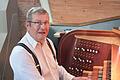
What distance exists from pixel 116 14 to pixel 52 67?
1.15 meters

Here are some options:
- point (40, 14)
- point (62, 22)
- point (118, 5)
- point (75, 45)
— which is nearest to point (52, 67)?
point (40, 14)

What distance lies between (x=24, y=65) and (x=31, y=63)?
0.05 m

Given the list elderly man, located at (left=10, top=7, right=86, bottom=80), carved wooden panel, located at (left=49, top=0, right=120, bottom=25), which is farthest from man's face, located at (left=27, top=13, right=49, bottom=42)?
carved wooden panel, located at (left=49, top=0, right=120, bottom=25)

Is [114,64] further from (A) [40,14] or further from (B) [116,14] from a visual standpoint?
(B) [116,14]

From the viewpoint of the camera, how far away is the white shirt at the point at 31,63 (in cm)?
193

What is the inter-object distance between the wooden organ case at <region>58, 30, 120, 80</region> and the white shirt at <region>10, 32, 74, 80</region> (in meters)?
0.43

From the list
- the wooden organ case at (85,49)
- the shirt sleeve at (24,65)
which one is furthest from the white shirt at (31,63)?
the wooden organ case at (85,49)

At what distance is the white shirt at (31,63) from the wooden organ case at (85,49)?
0.43 m

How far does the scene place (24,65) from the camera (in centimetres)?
192

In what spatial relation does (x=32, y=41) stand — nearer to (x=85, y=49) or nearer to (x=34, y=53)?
(x=34, y=53)

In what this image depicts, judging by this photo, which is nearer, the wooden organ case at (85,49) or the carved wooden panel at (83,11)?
the wooden organ case at (85,49)

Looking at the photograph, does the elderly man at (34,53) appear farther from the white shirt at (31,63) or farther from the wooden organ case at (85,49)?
the wooden organ case at (85,49)

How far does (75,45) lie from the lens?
2.78 m

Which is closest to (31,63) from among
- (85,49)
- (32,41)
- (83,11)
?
(32,41)
